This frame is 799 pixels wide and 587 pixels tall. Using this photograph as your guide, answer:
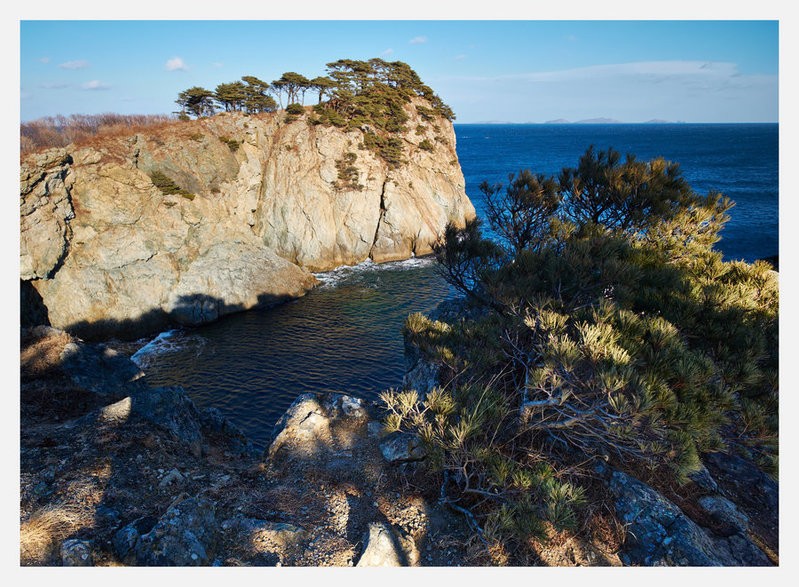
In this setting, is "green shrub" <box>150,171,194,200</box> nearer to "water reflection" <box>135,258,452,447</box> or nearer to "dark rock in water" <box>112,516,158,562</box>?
"water reflection" <box>135,258,452,447</box>

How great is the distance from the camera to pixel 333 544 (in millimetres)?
7219

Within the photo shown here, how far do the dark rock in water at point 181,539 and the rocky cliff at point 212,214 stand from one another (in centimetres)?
2611

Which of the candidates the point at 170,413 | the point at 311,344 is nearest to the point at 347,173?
the point at 311,344

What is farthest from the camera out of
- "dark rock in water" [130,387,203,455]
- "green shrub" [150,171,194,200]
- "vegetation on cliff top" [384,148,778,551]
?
"green shrub" [150,171,194,200]

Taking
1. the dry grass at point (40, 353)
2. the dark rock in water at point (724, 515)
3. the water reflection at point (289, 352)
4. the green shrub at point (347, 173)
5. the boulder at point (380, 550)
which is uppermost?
the green shrub at point (347, 173)

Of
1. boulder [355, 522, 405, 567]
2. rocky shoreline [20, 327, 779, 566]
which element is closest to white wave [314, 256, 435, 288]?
rocky shoreline [20, 327, 779, 566]

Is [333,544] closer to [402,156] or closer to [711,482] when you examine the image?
[711,482]

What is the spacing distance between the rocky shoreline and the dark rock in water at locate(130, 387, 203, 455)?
4 centimetres

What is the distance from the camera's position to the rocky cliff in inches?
1131

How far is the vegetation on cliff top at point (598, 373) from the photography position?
5863 millimetres

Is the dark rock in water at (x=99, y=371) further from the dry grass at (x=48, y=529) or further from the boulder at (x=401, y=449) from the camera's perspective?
the boulder at (x=401, y=449)

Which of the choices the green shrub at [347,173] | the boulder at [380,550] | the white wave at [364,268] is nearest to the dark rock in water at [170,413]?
the boulder at [380,550]

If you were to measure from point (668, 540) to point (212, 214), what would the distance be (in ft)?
123

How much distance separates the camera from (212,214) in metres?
36.0
